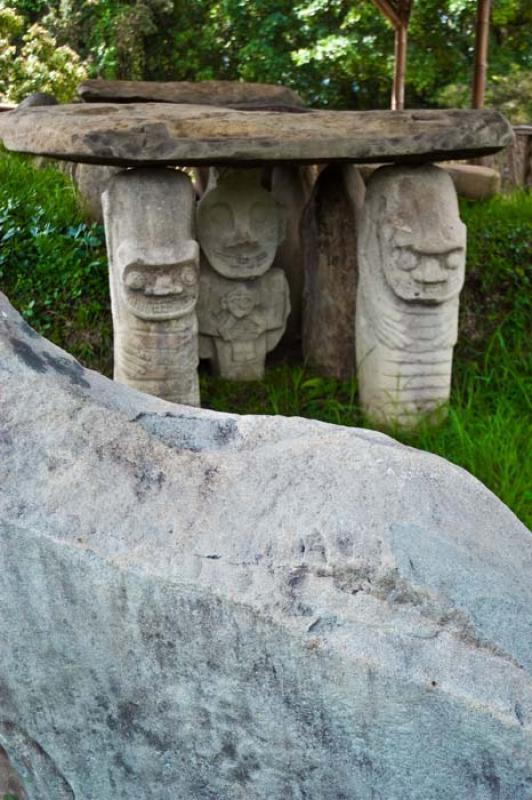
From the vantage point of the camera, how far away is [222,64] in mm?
11688

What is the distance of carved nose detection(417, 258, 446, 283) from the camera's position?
3471 mm

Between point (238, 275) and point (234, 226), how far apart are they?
173 mm

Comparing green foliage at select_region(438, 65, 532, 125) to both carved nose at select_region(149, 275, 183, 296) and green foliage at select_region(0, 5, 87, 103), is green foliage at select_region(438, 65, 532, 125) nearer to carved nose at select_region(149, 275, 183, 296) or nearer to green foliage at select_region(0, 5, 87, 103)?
green foliage at select_region(0, 5, 87, 103)

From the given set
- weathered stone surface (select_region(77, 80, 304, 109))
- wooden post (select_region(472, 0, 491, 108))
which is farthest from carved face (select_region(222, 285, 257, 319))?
wooden post (select_region(472, 0, 491, 108))

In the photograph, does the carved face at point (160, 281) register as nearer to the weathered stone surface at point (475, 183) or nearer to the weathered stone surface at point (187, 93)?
the weathered stone surface at point (187, 93)

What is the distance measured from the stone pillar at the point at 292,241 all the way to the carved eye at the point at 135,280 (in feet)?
3.31

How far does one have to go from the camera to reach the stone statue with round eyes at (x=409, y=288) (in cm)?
348

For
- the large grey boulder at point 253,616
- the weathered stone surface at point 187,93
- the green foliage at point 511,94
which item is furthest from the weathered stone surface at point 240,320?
the green foliage at point 511,94

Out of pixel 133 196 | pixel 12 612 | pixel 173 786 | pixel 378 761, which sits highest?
pixel 133 196

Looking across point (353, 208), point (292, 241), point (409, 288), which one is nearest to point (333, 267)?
point (353, 208)

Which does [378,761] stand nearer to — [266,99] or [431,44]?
[266,99]

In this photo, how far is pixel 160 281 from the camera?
11.1 ft

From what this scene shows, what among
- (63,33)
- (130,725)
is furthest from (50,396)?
(63,33)

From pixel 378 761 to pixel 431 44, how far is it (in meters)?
10.5
